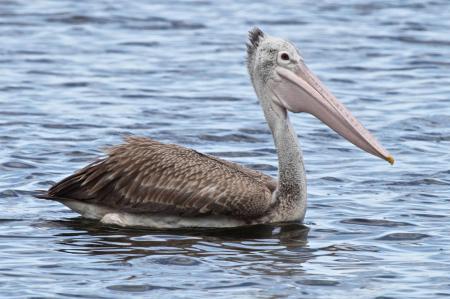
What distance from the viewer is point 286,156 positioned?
31.4 feet

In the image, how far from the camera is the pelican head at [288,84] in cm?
963

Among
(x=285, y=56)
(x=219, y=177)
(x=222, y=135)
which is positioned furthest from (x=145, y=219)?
(x=222, y=135)

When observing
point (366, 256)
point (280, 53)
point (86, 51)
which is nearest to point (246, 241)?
point (366, 256)

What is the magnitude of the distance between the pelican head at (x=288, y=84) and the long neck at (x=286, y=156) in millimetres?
53

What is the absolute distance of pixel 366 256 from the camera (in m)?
8.55

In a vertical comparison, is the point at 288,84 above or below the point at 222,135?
above

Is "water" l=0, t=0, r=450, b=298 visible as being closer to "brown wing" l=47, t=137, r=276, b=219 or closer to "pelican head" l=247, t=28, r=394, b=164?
"brown wing" l=47, t=137, r=276, b=219

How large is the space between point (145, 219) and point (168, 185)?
0.29 m

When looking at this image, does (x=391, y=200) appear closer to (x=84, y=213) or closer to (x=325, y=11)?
(x=84, y=213)

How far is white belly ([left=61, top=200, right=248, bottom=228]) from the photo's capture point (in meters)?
9.32

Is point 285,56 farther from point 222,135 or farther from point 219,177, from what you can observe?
point 222,135

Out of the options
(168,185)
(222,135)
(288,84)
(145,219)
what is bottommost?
(222,135)

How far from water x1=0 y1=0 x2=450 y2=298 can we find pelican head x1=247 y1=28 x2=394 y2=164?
0.75 metres

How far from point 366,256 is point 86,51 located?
8.72m
